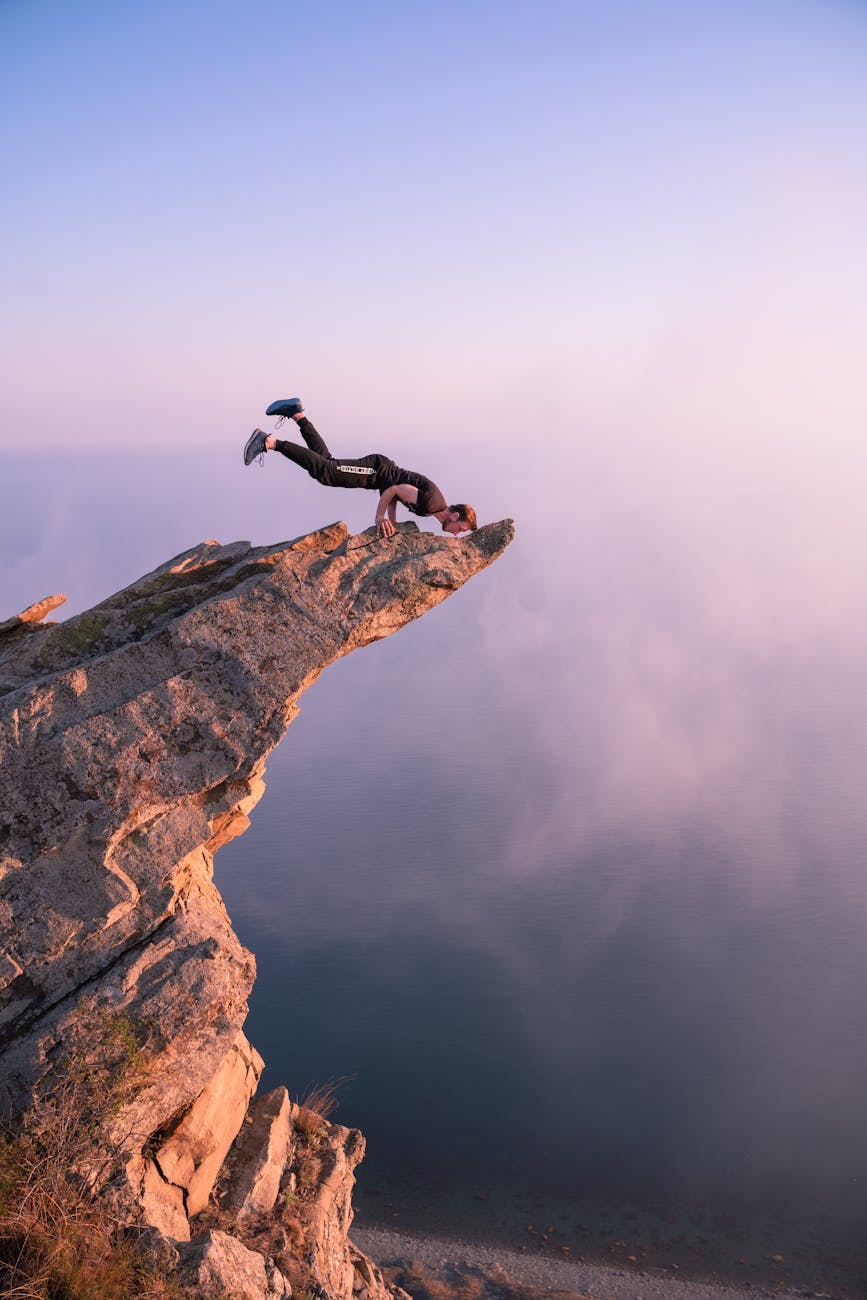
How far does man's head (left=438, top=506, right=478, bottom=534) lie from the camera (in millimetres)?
17062

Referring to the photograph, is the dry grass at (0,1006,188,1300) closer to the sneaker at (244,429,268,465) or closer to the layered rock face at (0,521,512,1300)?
the layered rock face at (0,521,512,1300)

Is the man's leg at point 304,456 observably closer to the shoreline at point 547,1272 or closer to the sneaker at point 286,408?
the sneaker at point 286,408

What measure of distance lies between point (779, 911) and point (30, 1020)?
12781cm

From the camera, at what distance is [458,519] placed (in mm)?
17062

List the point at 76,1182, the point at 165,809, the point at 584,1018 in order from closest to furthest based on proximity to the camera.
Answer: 1. the point at 76,1182
2. the point at 165,809
3. the point at 584,1018

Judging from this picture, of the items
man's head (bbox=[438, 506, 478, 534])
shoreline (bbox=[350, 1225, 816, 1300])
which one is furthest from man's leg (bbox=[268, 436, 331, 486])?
shoreline (bbox=[350, 1225, 816, 1300])

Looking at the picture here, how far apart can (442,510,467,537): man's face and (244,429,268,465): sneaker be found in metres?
3.57

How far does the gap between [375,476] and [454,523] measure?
5.73 feet

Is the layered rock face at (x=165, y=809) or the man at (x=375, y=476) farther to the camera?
the man at (x=375, y=476)

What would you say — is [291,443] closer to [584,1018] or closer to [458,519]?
[458,519]

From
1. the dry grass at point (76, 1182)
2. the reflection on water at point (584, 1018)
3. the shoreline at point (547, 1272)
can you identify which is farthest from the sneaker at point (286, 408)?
the shoreline at point (547, 1272)

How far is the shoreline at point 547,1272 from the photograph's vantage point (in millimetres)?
49094

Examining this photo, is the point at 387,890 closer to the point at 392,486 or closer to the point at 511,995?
the point at 511,995

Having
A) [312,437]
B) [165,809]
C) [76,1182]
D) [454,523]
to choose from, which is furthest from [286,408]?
[76,1182]
